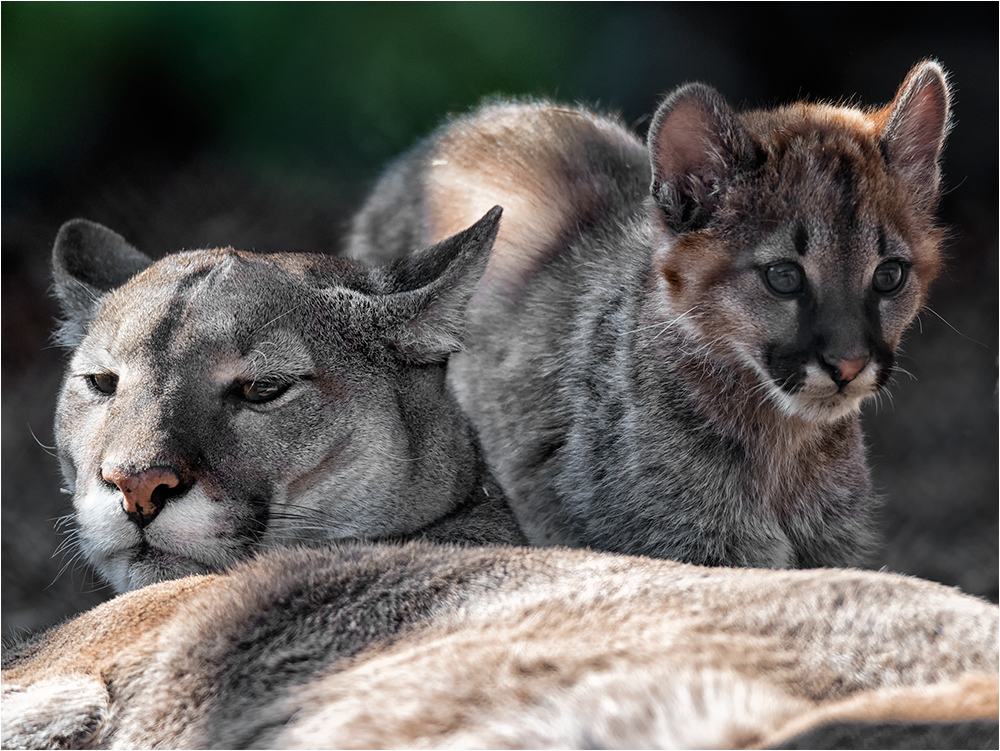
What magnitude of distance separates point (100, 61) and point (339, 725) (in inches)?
129

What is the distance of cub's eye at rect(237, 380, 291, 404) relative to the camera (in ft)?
9.04

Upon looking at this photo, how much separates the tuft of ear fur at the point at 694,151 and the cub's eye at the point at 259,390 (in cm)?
125

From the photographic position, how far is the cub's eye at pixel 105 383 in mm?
2863

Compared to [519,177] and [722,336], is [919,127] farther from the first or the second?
[519,177]

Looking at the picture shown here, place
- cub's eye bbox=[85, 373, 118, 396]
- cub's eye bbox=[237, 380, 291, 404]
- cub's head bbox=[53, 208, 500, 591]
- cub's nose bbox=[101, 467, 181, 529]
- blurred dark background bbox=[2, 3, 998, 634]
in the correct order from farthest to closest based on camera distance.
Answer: blurred dark background bbox=[2, 3, 998, 634]
cub's eye bbox=[85, 373, 118, 396]
cub's eye bbox=[237, 380, 291, 404]
cub's head bbox=[53, 208, 500, 591]
cub's nose bbox=[101, 467, 181, 529]

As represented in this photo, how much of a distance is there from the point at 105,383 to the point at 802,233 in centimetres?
195

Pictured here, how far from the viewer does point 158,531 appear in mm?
2600

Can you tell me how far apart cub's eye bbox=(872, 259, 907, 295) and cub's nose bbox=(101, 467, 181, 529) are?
1929 millimetres

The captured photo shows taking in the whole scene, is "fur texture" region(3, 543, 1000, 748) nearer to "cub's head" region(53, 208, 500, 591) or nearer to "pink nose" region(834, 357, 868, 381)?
"cub's head" region(53, 208, 500, 591)

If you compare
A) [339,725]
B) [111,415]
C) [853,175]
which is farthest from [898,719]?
[111,415]

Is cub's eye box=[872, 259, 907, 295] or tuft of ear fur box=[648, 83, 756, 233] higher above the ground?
tuft of ear fur box=[648, 83, 756, 233]

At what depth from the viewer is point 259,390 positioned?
9.07 ft

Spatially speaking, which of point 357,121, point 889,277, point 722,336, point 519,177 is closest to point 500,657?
point 722,336

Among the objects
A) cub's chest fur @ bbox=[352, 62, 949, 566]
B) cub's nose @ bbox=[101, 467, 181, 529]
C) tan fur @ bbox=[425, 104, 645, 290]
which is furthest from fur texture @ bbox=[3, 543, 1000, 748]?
tan fur @ bbox=[425, 104, 645, 290]
